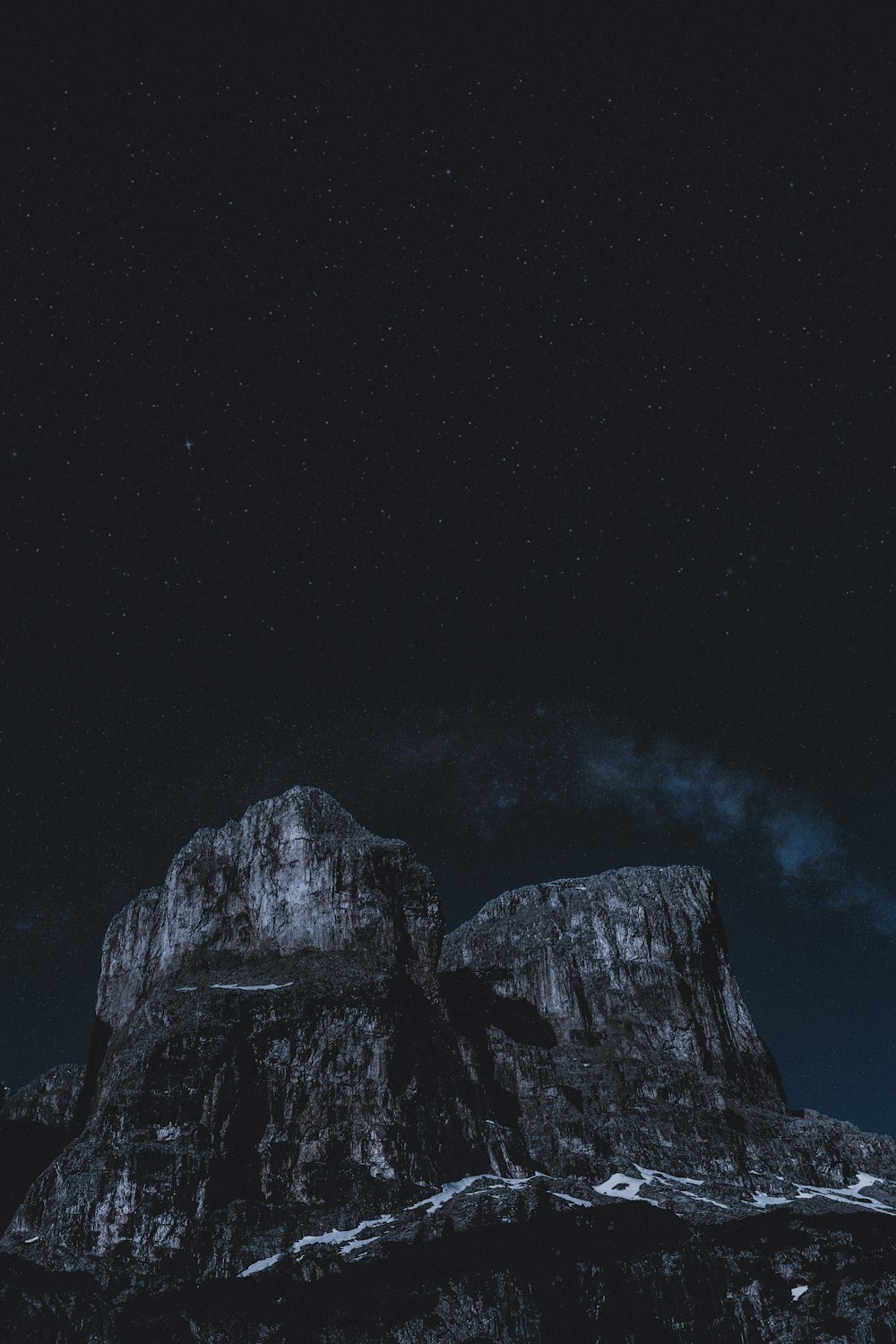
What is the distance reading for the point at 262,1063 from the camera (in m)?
85.4

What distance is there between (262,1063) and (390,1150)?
15097 millimetres

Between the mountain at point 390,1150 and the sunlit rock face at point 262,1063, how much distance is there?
0.27 m

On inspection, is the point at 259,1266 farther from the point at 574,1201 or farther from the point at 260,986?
the point at 574,1201

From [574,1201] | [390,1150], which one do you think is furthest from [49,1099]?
[574,1201]

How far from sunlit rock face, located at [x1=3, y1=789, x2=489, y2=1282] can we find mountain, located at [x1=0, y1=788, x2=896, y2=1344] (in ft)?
0.88

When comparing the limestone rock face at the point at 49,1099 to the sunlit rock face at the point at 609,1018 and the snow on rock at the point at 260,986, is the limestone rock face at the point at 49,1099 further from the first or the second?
the sunlit rock face at the point at 609,1018

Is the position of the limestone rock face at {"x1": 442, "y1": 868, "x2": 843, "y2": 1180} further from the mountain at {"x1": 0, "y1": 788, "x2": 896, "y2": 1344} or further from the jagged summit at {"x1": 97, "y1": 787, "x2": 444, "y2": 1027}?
the jagged summit at {"x1": 97, "y1": 787, "x2": 444, "y2": 1027}

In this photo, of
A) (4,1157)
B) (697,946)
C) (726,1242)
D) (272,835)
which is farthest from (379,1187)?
(697,946)

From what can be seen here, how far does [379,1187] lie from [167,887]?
46955 millimetres

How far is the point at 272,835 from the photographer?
111 m

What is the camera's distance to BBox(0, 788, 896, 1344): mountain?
7094 cm

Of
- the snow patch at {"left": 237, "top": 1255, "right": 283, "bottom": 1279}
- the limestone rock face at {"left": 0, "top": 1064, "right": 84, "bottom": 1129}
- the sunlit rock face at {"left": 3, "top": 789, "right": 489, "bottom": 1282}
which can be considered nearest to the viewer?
the snow patch at {"left": 237, "top": 1255, "right": 283, "bottom": 1279}

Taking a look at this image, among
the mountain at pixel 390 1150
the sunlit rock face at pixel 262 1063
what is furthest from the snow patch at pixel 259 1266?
the sunlit rock face at pixel 262 1063

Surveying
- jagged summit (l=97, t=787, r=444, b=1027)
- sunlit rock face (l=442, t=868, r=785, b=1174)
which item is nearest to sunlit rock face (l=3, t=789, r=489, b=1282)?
jagged summit (l=97, t=787, r=444, b=1027)
